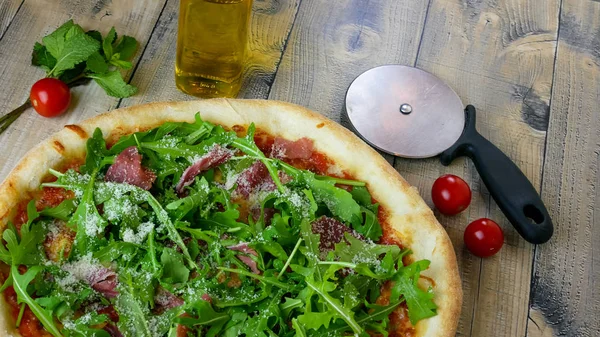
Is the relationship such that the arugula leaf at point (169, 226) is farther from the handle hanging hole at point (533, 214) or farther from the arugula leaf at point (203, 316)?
the handle hanging hole at point (533, 214)

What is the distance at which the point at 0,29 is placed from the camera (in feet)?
9.34

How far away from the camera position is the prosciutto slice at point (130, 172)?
215 centimetres

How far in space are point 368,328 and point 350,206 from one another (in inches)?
15.2

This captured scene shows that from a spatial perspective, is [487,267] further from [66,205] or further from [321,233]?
[66,205]

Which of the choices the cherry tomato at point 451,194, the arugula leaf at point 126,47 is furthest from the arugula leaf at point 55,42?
the cherry tomato at point 451,194

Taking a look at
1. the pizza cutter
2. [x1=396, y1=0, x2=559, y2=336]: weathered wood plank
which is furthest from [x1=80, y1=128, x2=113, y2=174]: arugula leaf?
[x1=396, y1=0, x2=559, y2=336]: weathered wood plank

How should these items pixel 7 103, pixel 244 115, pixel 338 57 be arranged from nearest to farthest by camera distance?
pixel 244 115
pixel 7 103
pixel 338 57

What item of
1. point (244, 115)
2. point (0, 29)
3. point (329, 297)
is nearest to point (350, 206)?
point (329, 297)

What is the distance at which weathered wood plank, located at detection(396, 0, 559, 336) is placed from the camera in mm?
2465

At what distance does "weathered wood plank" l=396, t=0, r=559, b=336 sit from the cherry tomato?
0.24ft

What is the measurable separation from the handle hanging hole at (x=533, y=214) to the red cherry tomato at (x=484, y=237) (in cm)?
13

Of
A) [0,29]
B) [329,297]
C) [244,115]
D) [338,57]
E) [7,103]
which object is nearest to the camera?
[329,297]

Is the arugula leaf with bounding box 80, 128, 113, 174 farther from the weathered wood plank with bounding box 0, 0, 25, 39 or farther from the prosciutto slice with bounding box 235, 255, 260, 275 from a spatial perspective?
the weathered wood plank with bounding box 0, 0, 25, 39

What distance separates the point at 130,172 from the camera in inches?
84.7
